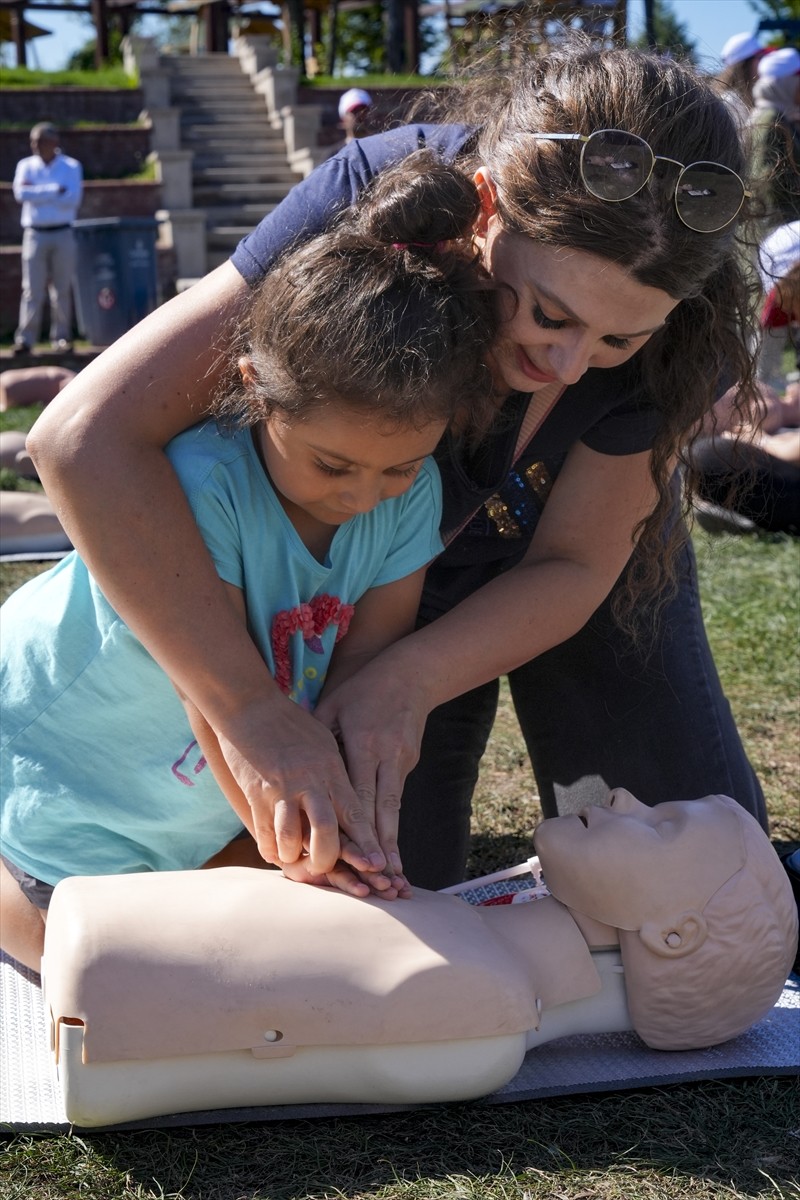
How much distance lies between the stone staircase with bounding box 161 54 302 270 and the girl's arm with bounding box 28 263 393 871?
36.2 feet

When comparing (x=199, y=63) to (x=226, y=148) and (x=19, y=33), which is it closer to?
(x=226, y=148)

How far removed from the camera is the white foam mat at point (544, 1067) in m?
1.81

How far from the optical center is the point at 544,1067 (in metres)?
1.97

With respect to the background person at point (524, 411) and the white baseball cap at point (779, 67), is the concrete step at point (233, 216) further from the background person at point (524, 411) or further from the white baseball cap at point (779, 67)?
the background person at point (524, 411)

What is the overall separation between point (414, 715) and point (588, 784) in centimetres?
60

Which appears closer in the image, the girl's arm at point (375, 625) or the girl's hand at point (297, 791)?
Answer: the girl's hand at point (297, 791)

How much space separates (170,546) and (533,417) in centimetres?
70

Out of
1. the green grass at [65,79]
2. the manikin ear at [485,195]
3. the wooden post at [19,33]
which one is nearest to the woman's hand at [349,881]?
the manikin ear at [485,195]

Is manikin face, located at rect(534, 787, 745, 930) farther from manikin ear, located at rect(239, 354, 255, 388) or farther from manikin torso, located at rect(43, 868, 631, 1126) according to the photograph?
manikin ear, located at rect(239, 354, 255, 388)

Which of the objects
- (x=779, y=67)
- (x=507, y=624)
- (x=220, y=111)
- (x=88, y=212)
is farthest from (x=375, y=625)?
(x=220, y=111)

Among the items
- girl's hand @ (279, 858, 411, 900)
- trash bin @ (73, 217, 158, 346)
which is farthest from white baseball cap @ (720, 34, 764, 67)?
girl's hand @ (279, 858, 411, 900)

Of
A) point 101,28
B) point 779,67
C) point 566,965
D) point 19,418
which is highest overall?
point 101,28

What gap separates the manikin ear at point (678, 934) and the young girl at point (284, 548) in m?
0.38

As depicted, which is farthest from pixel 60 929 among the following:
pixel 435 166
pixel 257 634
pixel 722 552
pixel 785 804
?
pixel 722 552
